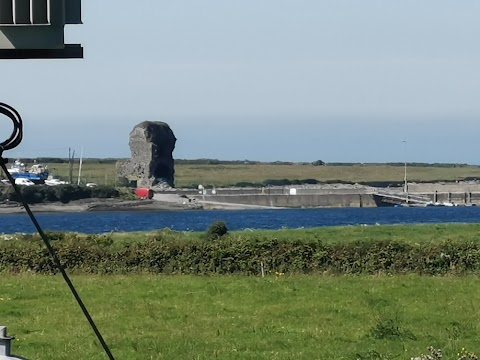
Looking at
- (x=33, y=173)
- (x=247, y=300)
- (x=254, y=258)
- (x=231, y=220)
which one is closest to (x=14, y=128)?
(x=247, y=300)

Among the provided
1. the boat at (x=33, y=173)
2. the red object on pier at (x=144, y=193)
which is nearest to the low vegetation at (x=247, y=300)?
the boat at (x=33, y=173)

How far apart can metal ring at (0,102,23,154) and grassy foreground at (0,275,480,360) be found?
896 cm

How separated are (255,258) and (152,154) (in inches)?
6256

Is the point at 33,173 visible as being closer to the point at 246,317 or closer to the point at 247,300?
the point at 247,300

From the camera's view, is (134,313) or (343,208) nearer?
(134,313)

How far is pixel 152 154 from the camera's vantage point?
7392 inches

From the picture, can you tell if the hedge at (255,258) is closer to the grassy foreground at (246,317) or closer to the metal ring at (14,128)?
the grassy foreground at (246,317)

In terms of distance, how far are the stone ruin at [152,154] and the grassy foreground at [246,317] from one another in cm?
16361

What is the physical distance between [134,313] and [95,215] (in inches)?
5112

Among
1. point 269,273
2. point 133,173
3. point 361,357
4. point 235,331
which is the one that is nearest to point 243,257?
point 269,273

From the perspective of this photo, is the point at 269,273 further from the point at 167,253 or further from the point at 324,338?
the point at 324,338

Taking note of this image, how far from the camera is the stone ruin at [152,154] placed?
622 ft

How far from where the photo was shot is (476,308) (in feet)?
64.8

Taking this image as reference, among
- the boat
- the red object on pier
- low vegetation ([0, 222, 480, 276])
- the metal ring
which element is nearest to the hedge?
low vegetation ([0, 222, 480, 276])
